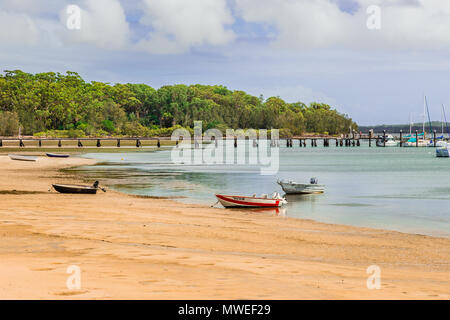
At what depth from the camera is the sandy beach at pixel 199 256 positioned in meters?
10.2

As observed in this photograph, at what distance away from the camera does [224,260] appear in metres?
14.0

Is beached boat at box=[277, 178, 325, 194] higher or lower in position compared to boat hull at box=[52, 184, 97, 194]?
lower

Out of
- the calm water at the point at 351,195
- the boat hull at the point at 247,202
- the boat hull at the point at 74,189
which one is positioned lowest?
the calm water at the point at 351,195

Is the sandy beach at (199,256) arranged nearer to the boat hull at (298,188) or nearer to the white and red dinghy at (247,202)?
the white and red dinghy at (247,202)

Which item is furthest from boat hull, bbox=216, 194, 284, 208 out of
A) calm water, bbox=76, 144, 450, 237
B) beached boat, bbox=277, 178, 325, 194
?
beached boat, bbox=277, 178, 325, 194

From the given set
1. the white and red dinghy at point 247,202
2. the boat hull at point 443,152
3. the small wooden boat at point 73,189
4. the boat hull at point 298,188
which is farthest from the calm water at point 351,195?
the boat hull at point 443,152

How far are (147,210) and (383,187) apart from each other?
1164 inches

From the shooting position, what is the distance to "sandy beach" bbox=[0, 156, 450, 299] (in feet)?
33.5

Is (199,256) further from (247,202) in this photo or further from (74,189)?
(74,189)

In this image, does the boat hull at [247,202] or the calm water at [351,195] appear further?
the boat hull at [247,202]

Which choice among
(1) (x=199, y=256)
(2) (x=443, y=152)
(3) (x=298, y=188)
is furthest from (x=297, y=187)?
(2) (x=443, y=152)

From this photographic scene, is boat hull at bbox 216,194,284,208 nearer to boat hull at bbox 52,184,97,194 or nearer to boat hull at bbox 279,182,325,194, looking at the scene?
boat hull at bbox 279,182,325,194

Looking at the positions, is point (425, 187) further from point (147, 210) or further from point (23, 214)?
point (23, 214)

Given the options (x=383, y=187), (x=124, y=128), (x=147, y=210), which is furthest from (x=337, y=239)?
(x=124, y=128)
